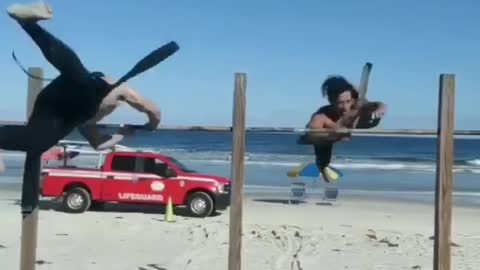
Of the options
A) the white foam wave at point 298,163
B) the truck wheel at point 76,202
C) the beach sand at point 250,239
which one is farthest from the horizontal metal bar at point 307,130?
the white foam wave at point 298,163

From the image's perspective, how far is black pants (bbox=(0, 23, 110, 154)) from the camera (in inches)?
170

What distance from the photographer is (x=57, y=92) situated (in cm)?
442

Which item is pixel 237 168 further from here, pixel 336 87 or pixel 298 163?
pixel 298 163

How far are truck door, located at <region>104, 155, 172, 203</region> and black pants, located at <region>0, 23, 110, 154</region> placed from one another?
37.4 feet

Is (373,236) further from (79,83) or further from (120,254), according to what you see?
(79,83)

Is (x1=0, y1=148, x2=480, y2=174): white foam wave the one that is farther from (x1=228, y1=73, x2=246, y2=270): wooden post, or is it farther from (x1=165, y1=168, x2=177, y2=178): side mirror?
(x1=228, y1=73, x2=246, y2=270): wooden post

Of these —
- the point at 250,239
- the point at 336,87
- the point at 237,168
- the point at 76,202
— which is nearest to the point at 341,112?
the point at 336,87

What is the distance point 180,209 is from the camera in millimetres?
16844

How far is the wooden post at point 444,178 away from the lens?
191 inches

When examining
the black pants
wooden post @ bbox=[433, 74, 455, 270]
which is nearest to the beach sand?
wooden post @ bbox=[433, 74, 455, 270]

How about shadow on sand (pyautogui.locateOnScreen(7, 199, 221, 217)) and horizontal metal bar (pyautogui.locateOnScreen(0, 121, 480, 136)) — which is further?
shadow on sand (pyautogui.locateOnScreen(7, 199, 221, 217))

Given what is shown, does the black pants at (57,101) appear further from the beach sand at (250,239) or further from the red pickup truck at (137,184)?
the red pickup truck at (137,184)

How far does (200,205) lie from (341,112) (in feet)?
36.6

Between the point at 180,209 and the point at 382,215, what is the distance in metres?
4.89
